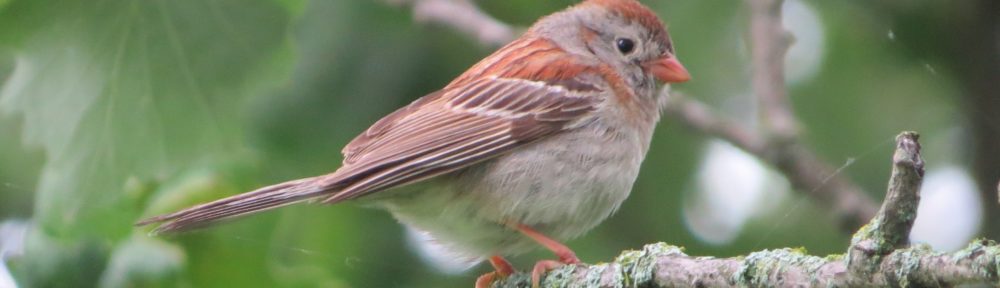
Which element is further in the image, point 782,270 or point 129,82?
point 129,82

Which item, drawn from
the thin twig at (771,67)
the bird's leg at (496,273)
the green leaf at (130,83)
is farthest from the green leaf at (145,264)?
the thin twig at (771,67)

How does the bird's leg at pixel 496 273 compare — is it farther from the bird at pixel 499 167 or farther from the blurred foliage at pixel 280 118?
the blurred foliage at pixel 280 118

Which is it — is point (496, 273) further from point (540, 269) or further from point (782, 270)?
point (782, 270)

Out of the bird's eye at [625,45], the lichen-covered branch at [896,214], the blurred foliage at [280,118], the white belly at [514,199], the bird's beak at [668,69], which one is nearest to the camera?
the lichen-covered branch at [896,214]

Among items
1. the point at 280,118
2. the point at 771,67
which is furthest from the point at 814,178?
the point at 280,118

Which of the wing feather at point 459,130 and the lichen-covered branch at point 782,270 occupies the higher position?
the wing feather at point 459,130

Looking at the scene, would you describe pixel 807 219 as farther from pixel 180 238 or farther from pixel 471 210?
pixel 180 238
